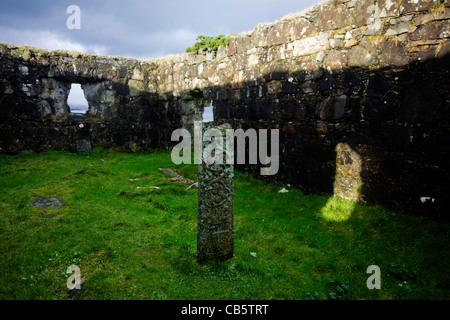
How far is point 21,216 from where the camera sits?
4.09m

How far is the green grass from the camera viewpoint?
2686 mm

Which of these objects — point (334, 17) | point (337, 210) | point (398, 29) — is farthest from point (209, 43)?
point (337, 210)

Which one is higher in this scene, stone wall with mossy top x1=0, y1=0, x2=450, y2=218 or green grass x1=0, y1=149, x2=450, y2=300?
stone wall with mossy top x1=0, y1=0, x2=450, y2=218

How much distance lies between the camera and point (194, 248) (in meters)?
3.49

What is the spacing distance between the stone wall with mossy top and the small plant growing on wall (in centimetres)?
11

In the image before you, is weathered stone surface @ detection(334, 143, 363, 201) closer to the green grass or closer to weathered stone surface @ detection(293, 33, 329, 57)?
the green grass

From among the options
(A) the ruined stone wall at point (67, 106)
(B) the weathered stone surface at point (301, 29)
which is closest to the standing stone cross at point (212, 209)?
(B) the weathered stone surface at point (301, 29)

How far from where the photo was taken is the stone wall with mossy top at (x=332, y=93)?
12.6 ft

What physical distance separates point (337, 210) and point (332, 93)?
2.22m

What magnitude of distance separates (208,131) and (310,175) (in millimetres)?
3105

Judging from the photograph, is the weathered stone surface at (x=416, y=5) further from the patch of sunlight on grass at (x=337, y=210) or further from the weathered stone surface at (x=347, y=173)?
the patch of sunlight on grass at (x=337, y=210)

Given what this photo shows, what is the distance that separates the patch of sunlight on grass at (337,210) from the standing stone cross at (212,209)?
2156 millimetres

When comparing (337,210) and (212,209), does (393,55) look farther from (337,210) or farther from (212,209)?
(212,209)

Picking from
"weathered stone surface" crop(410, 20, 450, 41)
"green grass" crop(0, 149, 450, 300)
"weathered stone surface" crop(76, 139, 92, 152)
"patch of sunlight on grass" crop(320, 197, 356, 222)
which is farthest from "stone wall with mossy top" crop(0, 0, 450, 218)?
"green grass" crop(0, 149, 450, 300)
